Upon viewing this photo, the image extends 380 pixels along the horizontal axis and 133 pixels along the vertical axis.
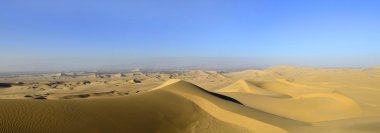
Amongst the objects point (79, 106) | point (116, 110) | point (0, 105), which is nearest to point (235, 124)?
point (116, 110)

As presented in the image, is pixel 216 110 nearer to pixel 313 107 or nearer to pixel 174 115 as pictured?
pixel 174 115

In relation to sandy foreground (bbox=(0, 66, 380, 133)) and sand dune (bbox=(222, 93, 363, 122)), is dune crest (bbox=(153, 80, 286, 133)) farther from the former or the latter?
sand dune (bbox=(222, 93, 363, 122))

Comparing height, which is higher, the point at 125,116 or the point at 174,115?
the point at 125,116

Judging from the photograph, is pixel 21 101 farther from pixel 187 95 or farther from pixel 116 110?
pixel 187 95

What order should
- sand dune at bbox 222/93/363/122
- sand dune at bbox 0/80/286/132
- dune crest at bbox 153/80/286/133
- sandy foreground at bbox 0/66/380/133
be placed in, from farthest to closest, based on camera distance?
sand dune at bbox 222/93/363/122
dune crest at bbox 153/80/286/133
sandy foreground at bbox 0/66/380/133
sand dune at bbox 0/80/286/132

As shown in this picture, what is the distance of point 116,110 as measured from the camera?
12.9 m

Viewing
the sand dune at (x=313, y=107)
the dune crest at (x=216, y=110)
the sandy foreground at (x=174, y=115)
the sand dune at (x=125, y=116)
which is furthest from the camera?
the sand dune at (x=313, y=107)

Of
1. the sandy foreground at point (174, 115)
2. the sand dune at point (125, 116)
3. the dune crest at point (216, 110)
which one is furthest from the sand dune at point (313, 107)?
the sand dune at point (125, 116)

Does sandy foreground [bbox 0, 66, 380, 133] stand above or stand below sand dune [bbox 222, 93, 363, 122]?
above

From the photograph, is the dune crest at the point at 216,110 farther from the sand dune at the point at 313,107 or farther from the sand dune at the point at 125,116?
the sand dune at the point at 313,107

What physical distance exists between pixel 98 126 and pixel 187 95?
22.8 ft

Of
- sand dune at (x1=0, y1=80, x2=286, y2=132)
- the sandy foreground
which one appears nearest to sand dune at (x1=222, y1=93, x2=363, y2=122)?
the sandy foreground

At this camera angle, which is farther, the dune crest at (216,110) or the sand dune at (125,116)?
the dune crest at (216,110)

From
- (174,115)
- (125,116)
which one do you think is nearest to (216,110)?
(174,115)
